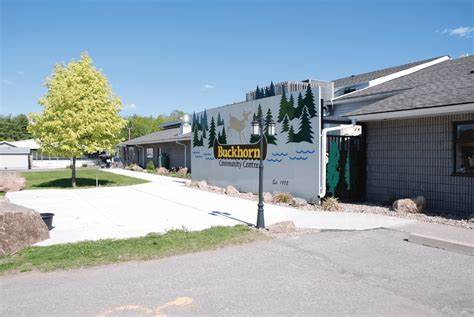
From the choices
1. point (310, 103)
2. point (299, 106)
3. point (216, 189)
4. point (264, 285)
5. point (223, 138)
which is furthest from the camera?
point (223, 138)

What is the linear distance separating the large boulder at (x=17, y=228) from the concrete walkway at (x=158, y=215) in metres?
0.31

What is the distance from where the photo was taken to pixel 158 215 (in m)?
11.6

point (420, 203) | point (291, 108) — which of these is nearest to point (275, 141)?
point (291, 108)

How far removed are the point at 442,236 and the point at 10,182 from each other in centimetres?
1884

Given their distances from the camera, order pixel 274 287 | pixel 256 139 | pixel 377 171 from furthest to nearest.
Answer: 1. pixel 256 139
2. pixel 377 171
3. pixel 274 287

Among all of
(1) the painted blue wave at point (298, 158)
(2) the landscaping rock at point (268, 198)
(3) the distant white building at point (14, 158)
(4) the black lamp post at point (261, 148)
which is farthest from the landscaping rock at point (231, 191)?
(3) the distant white building at point (14, 158)

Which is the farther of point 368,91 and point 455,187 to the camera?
point 368,91

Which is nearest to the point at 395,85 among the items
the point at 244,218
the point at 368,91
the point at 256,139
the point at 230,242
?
the point at 368,91

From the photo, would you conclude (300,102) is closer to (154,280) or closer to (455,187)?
(455,187)

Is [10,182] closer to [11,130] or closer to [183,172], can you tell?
[183,172]

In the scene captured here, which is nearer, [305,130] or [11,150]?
[305,130]

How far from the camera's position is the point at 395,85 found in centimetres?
1599

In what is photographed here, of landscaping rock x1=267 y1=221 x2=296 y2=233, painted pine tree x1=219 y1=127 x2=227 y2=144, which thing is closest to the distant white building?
painted pine tree x1=219 y1=127 x2=227 y2=144

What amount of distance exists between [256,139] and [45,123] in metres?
11.6
